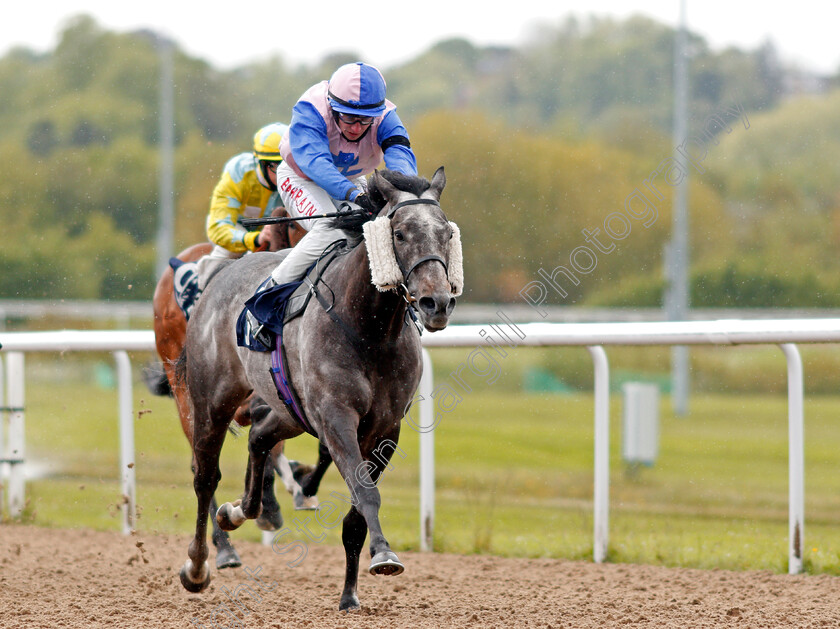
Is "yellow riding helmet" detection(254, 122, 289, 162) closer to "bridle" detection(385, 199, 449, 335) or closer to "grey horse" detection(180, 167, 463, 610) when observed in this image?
"grey horse" detection(180, 167, 463, 610)

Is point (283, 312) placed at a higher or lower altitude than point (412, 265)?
lower

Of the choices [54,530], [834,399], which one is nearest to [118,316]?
[834,399]

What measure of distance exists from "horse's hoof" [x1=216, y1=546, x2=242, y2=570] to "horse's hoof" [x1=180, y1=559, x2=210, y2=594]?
0.30m

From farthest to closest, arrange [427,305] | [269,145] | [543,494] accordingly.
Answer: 1. [543,494]
2. [269,145]
3. [427,305]

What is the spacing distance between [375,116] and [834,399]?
1415 cm

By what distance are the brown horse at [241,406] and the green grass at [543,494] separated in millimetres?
194

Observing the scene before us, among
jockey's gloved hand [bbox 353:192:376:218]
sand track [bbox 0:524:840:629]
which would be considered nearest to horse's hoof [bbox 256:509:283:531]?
sand track [bbox 0:524:840:629]

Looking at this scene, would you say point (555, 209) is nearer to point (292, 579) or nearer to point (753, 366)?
point (753, 366)

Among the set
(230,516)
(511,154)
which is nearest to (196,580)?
(230,516)

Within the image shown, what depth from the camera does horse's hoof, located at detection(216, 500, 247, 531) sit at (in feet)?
15.8

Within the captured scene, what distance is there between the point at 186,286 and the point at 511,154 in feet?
51.2

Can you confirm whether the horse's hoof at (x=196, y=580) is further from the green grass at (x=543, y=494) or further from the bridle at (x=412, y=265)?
the bridle at (x=412, y=265)

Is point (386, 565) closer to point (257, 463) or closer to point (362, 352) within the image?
point (362, 352)

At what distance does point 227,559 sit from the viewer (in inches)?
203
